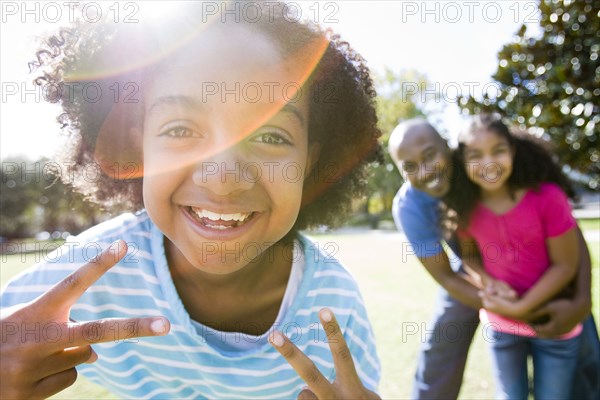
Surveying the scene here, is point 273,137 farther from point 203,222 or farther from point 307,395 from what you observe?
point 307,395

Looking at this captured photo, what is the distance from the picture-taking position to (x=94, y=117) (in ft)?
7.52

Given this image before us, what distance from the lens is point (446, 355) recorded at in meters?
3.15

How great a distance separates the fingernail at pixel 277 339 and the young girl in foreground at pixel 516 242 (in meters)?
1.84

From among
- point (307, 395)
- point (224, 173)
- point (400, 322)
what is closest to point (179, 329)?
point (307, 395)

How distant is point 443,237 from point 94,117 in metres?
2.36

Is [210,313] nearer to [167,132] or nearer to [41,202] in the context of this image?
[167,132]

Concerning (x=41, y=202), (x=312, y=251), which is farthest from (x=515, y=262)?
(x=41, y=202)

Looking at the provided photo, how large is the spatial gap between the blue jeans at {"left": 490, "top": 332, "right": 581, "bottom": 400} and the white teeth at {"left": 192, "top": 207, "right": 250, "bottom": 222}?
1998mm

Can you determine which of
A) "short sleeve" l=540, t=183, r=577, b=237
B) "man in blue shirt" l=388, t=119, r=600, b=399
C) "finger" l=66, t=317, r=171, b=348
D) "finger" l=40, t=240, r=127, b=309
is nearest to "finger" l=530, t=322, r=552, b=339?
"man in blue shirt" l=388, t=119, r=600, b=399

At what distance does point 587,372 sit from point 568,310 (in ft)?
1.33

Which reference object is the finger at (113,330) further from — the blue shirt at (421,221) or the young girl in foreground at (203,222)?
the blue shirt at (421,221)

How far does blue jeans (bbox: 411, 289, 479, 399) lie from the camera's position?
10.2 feet

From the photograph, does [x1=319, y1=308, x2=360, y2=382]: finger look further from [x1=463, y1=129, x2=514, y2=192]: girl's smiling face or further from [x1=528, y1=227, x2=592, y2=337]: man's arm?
[x1=463, y1=129, x2=514, y2=192]: girl's smiling face

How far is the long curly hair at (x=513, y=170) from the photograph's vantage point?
2.95 metres
